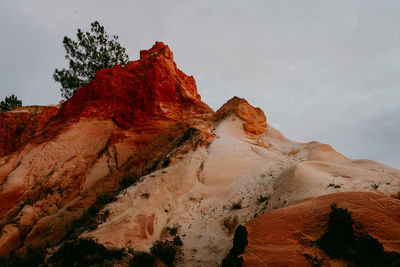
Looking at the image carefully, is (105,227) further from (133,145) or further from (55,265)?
(133,145)

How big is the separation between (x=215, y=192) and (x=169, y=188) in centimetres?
136

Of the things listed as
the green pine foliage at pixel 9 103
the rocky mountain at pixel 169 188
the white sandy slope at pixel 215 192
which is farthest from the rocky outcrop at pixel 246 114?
the green pine foliage at pixel 9 103

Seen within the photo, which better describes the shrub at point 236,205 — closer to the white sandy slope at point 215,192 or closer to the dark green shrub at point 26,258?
the white sandy slope at point 215,192

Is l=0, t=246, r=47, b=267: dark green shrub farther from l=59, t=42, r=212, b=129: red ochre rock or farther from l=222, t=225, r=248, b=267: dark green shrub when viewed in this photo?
l=59, t=42, r=212, b=129: red ochre rock

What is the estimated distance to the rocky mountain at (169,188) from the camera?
117 inches

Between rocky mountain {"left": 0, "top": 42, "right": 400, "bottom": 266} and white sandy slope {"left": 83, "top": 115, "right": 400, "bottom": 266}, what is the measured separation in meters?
0.03

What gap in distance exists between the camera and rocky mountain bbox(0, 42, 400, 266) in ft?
9.73

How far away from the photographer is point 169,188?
621cm

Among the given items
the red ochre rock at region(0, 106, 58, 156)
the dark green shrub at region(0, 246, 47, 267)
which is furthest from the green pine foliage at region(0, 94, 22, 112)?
the dark green shrub at region(0, 246, 47, 267)

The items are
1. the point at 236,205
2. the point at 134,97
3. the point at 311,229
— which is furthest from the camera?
the point at 134,97

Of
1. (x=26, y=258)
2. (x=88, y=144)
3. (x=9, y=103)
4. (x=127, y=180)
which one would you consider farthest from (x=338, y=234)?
(x=9, y=103)

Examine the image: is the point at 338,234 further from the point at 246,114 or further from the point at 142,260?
the point at 246,114

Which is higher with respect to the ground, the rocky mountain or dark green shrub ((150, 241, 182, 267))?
the rocky mountain

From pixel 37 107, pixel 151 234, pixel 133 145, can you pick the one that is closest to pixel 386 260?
pixel 151 234
